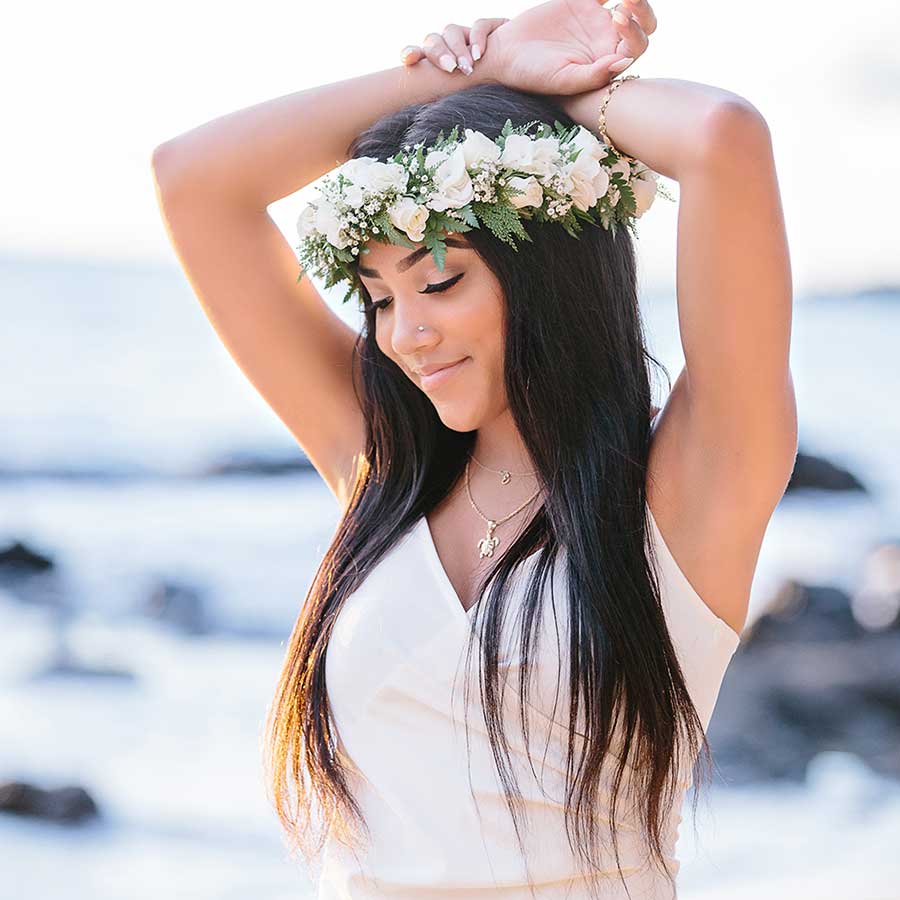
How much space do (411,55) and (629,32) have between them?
0.38m

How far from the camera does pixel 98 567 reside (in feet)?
25.2

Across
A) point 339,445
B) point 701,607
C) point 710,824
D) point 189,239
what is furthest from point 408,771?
point 710,824

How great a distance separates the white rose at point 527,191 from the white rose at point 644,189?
180 millimetres

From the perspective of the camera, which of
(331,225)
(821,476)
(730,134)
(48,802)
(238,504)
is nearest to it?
(730,134)

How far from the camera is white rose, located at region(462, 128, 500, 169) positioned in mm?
1936

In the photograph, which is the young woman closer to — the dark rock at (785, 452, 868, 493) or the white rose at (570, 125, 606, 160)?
the white rose at (570, 125, 606, 160)

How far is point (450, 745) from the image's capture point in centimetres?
191

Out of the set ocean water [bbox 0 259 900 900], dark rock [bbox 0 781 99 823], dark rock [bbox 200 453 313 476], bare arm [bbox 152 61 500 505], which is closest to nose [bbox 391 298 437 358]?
bare arm [bbox 152 61 500 505]

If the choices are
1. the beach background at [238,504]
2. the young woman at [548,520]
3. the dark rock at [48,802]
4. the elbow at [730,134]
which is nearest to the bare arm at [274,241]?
the young woman at [548,520]

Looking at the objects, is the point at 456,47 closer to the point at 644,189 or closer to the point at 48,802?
the point at 644,189

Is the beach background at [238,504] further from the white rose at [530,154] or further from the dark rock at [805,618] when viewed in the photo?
the white rose at [530,154]

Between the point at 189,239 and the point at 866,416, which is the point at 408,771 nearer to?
the point at 189,239

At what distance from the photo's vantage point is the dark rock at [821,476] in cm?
691

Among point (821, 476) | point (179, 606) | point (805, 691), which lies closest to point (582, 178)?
point (805, 691)
